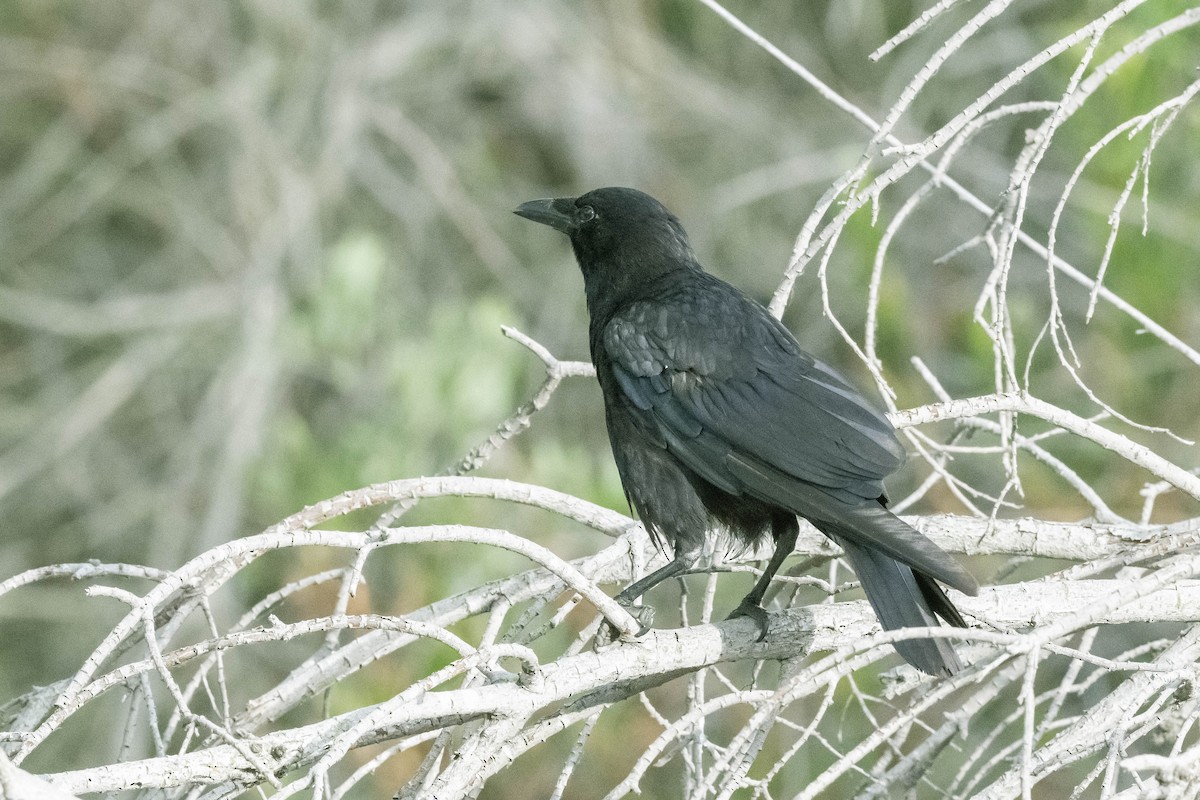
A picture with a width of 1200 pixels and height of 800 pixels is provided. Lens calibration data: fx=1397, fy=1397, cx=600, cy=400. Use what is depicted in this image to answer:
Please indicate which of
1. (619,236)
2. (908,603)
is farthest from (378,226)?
(908,603)

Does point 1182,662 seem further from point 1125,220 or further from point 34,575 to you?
point 1125,220

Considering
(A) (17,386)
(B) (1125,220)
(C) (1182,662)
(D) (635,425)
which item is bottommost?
(C) (1182,662)

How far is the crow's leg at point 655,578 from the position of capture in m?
3.14

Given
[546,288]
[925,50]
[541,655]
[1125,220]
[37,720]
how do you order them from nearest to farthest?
1. [37,720]
2. [541,655]
3. [1125,220]
4. [925,50]
5. [546,288]

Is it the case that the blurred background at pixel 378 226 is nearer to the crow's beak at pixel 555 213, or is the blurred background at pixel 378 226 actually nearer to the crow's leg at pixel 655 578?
the crow's beak at pixel 555 213

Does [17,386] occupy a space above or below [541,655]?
above

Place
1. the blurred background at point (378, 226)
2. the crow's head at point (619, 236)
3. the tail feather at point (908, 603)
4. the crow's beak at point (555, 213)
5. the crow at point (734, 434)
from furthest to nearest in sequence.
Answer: the blurred background at point (378, 226)
the crow's beak at point (555, 213)
the crow's head at point (619, 236)
the crow at point (734, 434)
the tail feather at point (908, 603)

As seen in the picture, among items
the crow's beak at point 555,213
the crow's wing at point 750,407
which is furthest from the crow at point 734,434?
the crow's beak at point 555,213

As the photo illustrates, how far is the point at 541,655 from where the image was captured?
525cm

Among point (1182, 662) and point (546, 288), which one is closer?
point (1182, 662)

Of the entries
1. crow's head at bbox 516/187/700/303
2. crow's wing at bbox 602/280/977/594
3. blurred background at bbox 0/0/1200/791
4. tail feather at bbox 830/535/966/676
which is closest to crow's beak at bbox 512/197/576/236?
crow's head at bbox 516/187/700/303

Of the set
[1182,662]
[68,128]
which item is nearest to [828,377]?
[1182,662]

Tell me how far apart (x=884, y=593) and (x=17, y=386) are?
6.57m

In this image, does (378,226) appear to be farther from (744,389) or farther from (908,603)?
(908,603)
